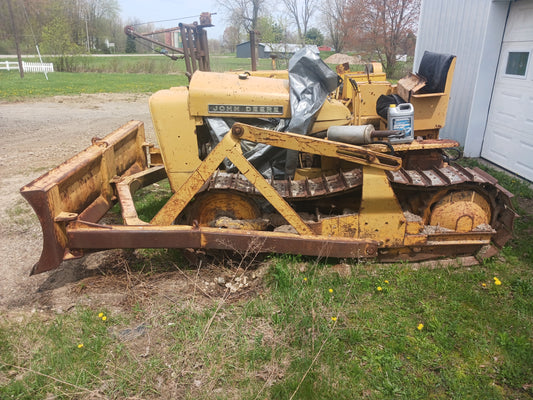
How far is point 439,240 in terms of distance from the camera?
4156 mm

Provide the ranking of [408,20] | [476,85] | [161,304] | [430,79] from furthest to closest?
[408,20] < [476,85] < [430,79] < [161,304]

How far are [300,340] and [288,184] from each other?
1625 mm

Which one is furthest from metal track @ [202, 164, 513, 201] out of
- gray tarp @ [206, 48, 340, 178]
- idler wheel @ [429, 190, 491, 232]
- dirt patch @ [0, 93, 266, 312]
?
dirt patch @ [0, 93, 266, 312]

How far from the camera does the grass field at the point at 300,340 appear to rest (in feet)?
9.09

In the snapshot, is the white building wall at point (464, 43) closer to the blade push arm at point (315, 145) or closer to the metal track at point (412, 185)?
the metal track at point (412, 185)

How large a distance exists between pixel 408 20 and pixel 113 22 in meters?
50.4

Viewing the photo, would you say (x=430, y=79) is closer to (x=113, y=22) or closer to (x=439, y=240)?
(x=439, y=240)

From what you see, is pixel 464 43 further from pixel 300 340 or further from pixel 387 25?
pixel 387 25

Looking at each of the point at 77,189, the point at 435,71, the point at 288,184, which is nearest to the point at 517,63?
the point at 435,71

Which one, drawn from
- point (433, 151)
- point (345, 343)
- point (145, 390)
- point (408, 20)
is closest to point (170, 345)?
point (145, 390)

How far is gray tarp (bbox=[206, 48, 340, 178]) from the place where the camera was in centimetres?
415

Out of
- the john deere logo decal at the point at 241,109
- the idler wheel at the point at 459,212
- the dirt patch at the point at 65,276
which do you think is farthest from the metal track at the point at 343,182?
the dirt patch at the point at 65,276

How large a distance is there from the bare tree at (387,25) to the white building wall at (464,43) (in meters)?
14.7

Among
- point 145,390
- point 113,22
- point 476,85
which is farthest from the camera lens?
point 113,22
